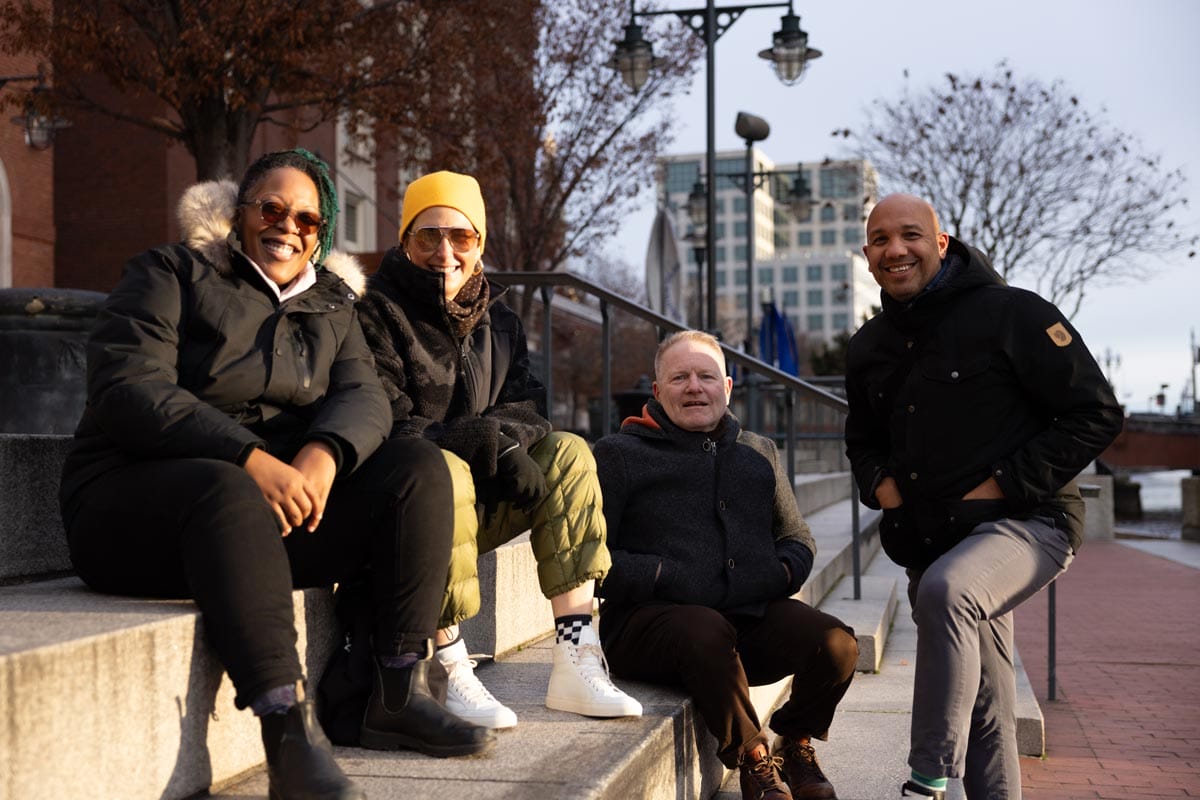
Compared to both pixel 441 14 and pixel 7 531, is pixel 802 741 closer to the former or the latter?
pixel 7 531

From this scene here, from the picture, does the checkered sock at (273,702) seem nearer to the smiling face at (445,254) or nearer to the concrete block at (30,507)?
the concrete block at (30,507)

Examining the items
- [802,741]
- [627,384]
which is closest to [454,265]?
[802,741]

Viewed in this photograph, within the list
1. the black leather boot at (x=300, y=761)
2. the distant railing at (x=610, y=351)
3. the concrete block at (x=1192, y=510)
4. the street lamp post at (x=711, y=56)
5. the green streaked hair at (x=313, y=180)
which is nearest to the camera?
the black leather boot at (x=300, y=761)

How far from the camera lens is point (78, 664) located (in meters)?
2.32

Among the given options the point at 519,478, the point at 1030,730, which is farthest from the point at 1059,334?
the point at 1030,730

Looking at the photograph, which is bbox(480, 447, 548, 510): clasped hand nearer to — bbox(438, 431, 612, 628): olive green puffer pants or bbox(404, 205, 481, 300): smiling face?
bbox(438, 431, 612, 628): olive green puffer pants

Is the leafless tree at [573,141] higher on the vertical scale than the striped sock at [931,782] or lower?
higher

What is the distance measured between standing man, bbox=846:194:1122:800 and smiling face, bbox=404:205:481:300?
48.5 inches

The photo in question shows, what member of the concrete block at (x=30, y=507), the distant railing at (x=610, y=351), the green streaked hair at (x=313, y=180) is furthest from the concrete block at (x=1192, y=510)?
the concrete block at (x=30, y=507)

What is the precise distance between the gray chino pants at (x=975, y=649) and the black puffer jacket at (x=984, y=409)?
0.37ft

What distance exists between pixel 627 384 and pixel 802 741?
136 feet

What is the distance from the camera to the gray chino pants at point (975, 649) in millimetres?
3465

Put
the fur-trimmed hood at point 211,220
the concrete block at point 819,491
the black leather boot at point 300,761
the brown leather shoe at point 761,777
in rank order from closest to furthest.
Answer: the black leather boot at point 300,761
the fur-trimmed hood at point 211,220
the brown leather shoe at point 761,777
the concrete block at point 819,491

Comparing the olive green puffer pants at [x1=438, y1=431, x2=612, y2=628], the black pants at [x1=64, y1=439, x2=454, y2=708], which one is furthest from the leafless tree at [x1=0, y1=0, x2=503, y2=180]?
the black pants at [x1=64, y1=439, x2=454, y2=708]
